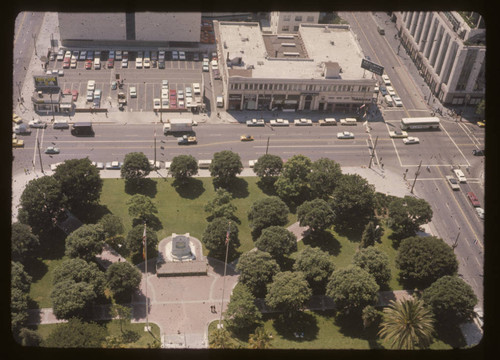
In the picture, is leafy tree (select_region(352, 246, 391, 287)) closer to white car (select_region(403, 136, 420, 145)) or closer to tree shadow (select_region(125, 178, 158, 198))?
tree shadow (select_region(125, 178, 158, 198))

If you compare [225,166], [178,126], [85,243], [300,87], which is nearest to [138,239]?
[85,243]

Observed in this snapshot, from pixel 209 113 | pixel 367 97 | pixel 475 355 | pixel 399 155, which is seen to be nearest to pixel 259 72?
pixel 209 113

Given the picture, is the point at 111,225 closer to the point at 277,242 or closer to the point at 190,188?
the point at 190,188

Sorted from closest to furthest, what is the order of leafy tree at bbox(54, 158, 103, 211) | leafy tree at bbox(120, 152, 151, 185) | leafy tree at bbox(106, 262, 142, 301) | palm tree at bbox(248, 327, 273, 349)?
palm tree at bbox(248, 327, 273, 349) → leafy tree at bbox(106, 262, 142, 301) → leafy tree at bbox(54, 158, 103, 211) → leafy tree at bbox(120, 152, 151, 185)

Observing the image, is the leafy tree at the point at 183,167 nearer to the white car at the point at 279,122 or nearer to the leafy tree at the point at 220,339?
the white car at the point at 279,122

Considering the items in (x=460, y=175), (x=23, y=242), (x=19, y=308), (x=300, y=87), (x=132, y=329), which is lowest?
(x=132, y=329)

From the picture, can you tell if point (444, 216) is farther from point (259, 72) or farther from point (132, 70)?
point (132, 70)

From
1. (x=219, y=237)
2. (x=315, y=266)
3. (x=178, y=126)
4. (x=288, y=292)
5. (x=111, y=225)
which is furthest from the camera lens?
(x=178, y=126)

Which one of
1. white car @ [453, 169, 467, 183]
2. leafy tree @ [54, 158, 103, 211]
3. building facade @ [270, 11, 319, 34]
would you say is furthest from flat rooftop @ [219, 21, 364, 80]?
leafy tree @ [54, 158, 103, 211]
